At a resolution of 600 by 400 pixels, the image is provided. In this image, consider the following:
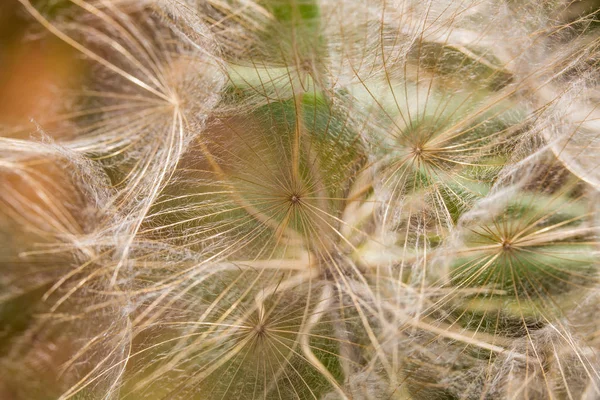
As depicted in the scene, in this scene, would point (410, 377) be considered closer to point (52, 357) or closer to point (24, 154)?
point (52, 357)

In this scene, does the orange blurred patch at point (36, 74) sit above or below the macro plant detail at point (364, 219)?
above

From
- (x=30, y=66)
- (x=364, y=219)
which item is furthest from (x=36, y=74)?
(x=364, y=219)

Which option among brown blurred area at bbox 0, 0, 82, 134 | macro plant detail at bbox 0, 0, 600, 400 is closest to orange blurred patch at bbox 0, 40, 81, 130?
brown blurred area at bbox 0, 0, 82, 134

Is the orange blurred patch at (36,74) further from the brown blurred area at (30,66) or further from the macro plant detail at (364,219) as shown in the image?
the macro plant detail at (364,219)

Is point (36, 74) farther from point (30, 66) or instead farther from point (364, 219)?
point (364, 219)

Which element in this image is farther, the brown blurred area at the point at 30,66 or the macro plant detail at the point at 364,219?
the brown blurred area at the point at 30,66

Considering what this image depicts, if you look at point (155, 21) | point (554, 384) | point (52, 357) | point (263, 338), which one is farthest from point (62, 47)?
point (554, 384)

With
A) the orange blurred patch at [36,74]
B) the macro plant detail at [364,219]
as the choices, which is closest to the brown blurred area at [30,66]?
the orange blurred patch at [36,74]

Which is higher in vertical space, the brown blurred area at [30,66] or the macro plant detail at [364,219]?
the brown blurred area at [30,66]
